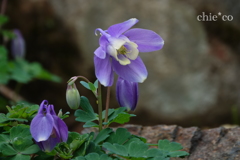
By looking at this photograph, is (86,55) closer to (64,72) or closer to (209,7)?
(64,72)

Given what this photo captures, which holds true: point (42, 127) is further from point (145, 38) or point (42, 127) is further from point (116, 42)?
point (145, 38)

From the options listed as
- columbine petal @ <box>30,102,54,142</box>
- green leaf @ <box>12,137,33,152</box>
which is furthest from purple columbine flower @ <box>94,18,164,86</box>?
green leaf @ <box>12,137,33,152</box>

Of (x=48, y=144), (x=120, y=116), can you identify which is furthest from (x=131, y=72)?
(x=48, y=144)

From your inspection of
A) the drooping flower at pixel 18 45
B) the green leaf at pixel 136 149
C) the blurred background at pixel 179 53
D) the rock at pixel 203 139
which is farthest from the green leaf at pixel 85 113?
the blurred background at pixel 179 53

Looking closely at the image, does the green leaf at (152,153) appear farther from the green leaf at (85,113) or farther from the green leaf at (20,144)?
the green leaf at (20,144)

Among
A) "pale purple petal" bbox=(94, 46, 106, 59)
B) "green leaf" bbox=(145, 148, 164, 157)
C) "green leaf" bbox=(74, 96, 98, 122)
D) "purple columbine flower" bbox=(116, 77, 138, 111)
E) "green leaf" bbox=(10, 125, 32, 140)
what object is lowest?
"green leaf" bbox=(145, 148, 164, 157)

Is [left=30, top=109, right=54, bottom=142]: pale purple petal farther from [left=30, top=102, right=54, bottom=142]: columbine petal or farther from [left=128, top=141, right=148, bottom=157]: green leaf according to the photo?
[left=128, top=141, right=148, bottom=157]: green leaf
